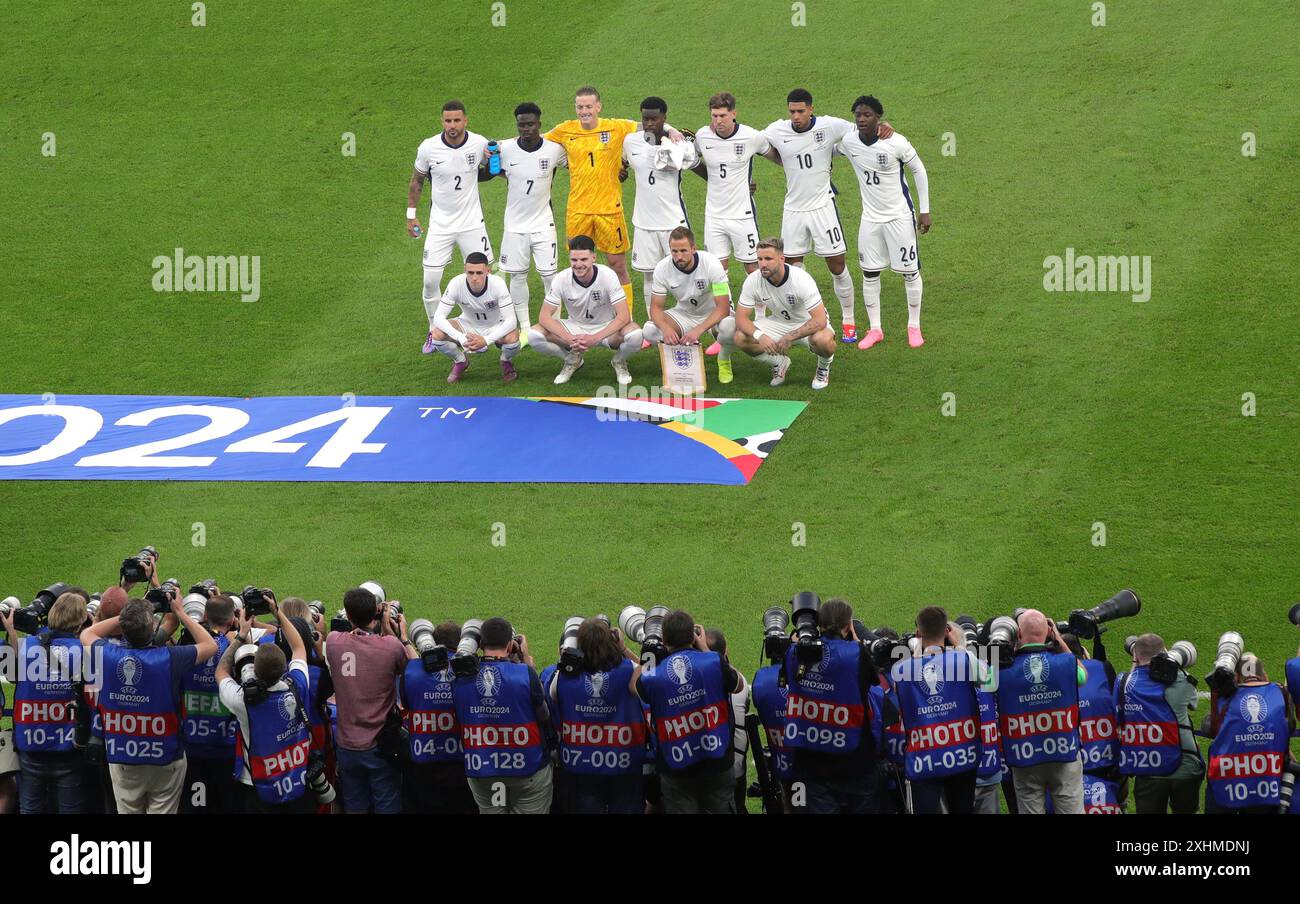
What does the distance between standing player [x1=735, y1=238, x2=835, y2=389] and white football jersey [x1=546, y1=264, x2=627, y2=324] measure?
1.10 metres

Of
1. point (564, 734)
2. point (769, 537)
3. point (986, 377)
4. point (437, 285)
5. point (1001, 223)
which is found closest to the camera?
point (564, 734)

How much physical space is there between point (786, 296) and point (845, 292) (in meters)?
1.32

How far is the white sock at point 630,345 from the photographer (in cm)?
1538

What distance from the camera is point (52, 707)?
9.09 metres

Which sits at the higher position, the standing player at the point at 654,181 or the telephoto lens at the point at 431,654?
the standing player at the point at 654,181

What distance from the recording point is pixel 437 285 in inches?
661

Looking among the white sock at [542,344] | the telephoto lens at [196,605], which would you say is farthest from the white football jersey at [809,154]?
the telephoto lens at [196,605]

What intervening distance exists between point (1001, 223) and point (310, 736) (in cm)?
1142

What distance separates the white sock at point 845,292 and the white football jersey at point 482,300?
9.68 feet

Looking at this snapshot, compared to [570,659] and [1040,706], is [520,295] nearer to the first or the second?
[570,659]

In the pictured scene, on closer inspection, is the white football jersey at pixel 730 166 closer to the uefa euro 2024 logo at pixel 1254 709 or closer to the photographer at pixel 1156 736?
the photographer at pixel 1156 736
